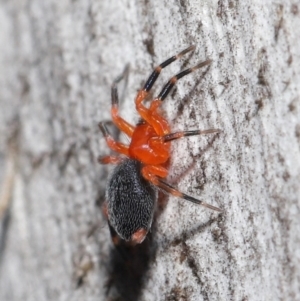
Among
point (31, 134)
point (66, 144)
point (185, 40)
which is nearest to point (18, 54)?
point (31, 134)

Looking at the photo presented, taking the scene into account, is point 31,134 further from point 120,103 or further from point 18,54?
point 120,103

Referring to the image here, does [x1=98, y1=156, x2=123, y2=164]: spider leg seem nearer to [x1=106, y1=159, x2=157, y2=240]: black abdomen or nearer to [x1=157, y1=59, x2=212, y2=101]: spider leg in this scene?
[x1=106, y1=159, x2=157, y2=240]: black abdomen

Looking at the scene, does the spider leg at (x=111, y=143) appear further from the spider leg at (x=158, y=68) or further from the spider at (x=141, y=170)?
the spider leg at (x=158, y=68)

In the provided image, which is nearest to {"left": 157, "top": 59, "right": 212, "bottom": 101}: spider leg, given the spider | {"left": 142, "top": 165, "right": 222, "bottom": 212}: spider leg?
the spider

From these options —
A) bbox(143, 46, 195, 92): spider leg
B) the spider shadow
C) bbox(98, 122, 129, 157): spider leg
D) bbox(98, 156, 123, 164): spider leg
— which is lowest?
the spider shadow

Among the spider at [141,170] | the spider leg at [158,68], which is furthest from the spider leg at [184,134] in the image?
the spider leg at [158,68]
